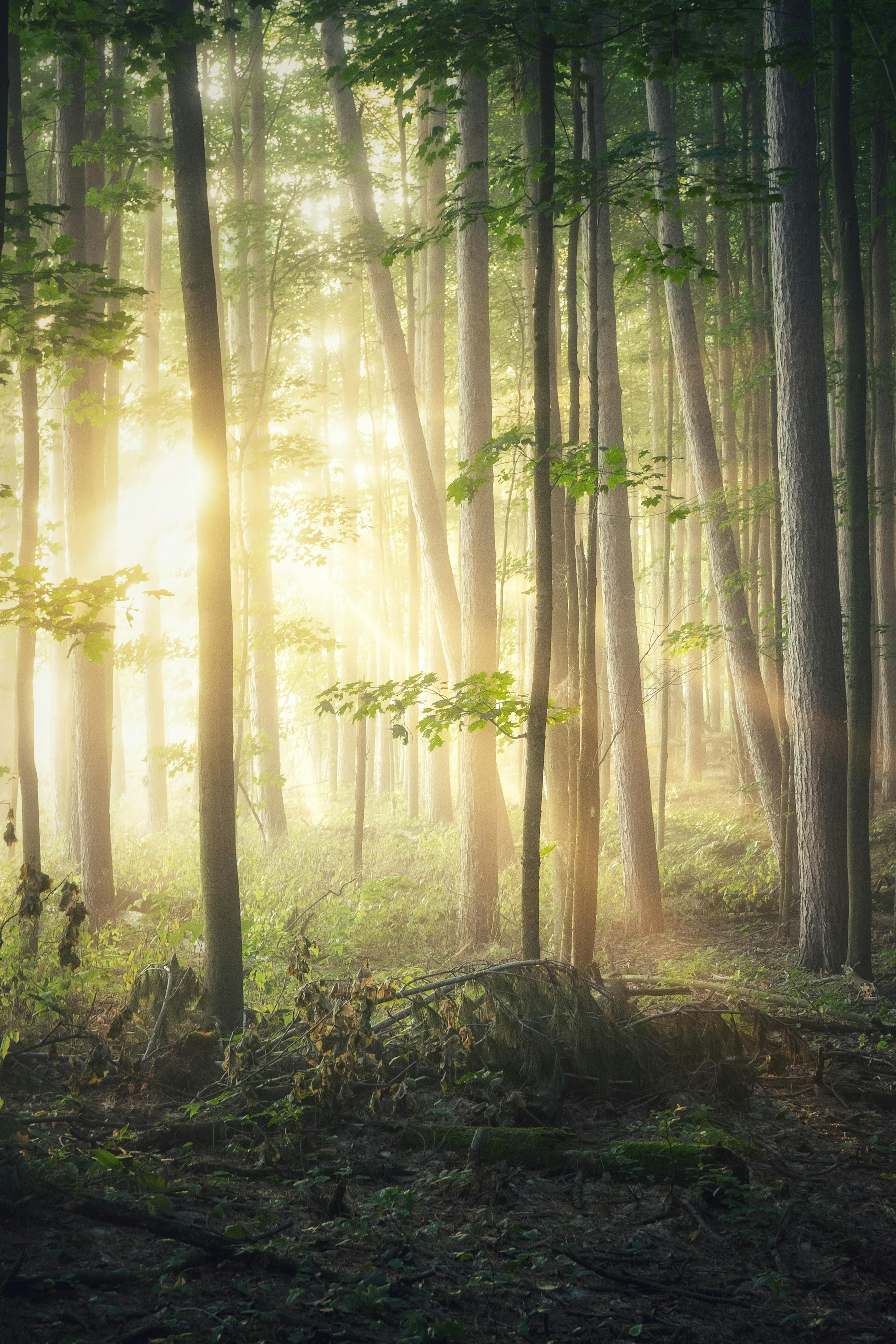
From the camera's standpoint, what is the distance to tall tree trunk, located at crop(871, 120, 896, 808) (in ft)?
42.9

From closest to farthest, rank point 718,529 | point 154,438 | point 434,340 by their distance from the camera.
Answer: point 718,529 < point 434,340 < point 154,438

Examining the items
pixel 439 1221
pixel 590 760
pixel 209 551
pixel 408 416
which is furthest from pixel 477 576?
pixel 439 1221

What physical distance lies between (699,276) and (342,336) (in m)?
21.0

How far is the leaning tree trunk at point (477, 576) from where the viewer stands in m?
9.88

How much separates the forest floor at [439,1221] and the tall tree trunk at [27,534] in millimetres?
3631

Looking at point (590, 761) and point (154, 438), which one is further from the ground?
point (154, 438)

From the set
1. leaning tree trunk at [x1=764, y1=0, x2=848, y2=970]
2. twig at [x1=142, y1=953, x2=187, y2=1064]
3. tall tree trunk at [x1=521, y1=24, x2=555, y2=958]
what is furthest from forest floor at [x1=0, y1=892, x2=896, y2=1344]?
leaning tree trunk at [x1=764, y1=0, x2=848, y2=970]

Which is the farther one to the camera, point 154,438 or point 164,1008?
point 154,438

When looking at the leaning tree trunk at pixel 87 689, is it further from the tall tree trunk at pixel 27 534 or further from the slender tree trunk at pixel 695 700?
the slender tree trunk at pixel 695 700

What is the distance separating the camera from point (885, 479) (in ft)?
44.4

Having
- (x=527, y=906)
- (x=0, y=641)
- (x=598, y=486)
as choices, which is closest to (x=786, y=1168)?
(x=527, y=906)

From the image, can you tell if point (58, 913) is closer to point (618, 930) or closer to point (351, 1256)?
point (618, 930)

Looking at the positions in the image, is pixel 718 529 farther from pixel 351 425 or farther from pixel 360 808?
pixel 351 425

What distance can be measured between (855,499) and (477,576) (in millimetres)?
4367
